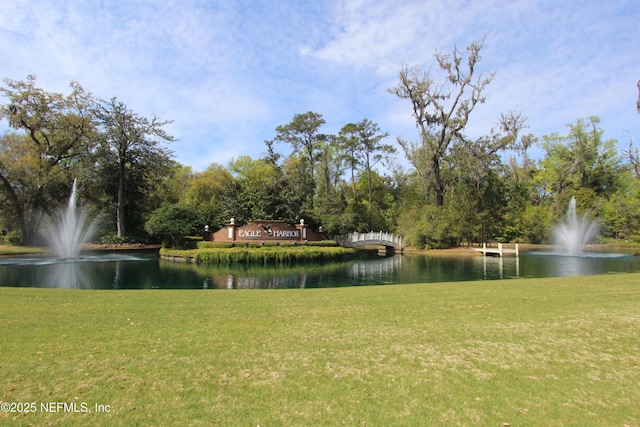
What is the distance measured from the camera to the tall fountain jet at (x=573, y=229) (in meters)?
43.4

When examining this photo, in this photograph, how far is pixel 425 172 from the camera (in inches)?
1886

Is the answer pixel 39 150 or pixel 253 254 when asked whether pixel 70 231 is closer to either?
pixel 39 150

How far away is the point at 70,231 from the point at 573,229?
5315cm

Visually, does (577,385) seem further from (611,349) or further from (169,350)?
(169,350)

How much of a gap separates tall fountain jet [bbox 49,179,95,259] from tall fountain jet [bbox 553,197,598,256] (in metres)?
48.6

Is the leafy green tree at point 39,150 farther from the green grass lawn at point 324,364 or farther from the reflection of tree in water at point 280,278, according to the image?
the green grass lawn at point 324,364

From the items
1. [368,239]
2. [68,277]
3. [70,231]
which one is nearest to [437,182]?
[368,239]

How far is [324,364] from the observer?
5102 mm

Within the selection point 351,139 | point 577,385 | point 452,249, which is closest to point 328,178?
point 351,139

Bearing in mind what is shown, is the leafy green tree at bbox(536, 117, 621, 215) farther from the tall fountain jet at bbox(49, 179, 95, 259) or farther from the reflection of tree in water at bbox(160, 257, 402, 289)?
the tall fountain jet at bbox(49, 179, 95, 259)

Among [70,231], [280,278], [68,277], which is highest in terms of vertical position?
[70,231]

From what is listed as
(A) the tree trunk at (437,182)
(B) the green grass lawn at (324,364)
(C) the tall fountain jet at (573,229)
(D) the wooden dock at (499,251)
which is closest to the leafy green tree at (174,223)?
(A) the tree trunk at (437,182)

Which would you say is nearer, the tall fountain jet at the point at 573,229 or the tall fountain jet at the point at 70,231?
the tall fountain jet at the point at 70,231

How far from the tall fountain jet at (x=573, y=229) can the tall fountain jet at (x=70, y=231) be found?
48639 mm
